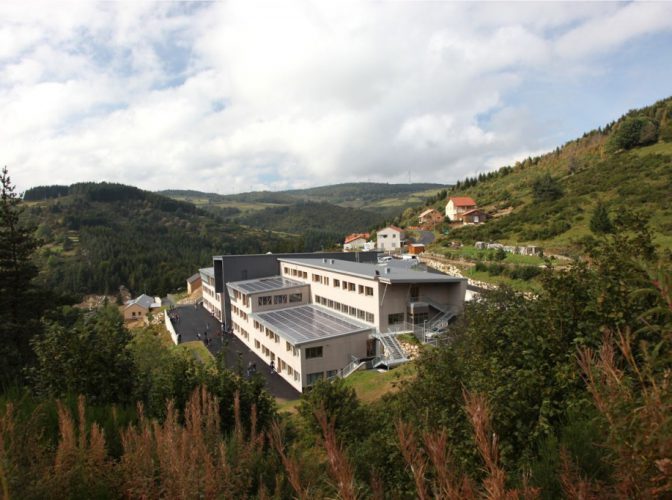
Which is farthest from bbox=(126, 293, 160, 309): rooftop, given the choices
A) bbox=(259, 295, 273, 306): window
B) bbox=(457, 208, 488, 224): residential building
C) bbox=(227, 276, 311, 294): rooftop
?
bbox=(457, 208, 488, 224): residential building

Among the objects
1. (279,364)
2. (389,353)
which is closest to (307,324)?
(279,364)

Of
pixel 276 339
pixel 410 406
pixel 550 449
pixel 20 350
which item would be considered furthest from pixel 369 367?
pixel 550 449

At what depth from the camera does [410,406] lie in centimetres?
935

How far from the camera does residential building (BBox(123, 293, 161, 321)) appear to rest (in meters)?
75.7

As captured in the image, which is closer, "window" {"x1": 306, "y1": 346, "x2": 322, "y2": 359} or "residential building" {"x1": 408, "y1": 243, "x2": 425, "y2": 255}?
"window" {"x1": 306, "y1": 346, "x2": 322, "y2": 359}

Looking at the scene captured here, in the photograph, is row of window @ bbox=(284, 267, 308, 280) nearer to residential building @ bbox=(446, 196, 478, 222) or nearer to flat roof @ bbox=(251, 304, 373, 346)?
flat roof @ bbox=(251, 304, 373, 346)

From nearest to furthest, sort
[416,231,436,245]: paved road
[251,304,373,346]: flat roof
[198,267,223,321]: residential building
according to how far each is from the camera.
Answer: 1. [251,304,373,346]: flat roof
2. [198,267,223,321]: residential building
3. [416,231,436,245]: paved road

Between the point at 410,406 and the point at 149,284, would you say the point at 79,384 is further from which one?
the point at 149,284

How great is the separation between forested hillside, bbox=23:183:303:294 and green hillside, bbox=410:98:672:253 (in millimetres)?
49525

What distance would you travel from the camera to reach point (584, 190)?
60.2 meters

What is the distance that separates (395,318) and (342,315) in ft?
17.6

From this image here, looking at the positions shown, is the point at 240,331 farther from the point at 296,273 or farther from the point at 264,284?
the point at 296,273

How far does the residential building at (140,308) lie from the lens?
248 feet

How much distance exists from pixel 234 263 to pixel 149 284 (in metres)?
76.2
